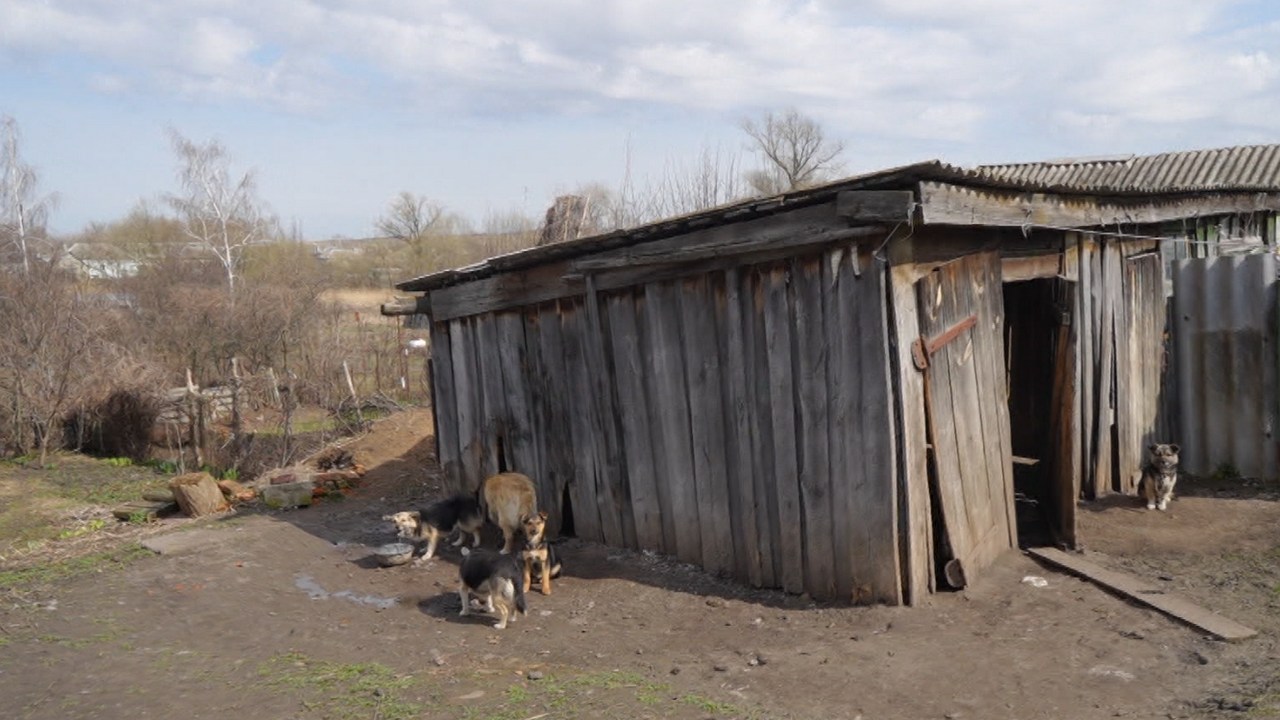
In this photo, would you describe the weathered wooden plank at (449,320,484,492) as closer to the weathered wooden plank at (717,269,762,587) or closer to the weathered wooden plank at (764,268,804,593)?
the weathered wooden plank at (717,269,762,587)

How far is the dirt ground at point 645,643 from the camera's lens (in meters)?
5.41

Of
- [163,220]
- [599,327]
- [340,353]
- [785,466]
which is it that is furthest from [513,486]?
[163,220]

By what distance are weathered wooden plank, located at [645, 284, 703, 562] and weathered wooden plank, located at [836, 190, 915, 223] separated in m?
1.95

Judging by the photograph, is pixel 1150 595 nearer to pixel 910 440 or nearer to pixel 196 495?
pixel 910 440

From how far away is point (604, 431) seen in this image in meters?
8.67

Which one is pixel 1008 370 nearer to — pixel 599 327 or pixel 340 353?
pixel 599 327

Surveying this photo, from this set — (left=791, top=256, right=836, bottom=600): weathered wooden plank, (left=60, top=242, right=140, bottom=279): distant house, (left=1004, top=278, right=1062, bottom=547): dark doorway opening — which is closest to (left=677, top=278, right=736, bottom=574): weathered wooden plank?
(left=791, top=256, right=836, bottom=600): weathered wooden plank

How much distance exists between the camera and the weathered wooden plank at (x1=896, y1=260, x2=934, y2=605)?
6.40 m

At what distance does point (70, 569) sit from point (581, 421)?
5.25 meters

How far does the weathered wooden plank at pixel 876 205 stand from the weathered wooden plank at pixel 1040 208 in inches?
4.6

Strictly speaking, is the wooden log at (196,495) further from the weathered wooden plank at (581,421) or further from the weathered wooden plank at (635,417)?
the weathered wooden plank at (635,417)

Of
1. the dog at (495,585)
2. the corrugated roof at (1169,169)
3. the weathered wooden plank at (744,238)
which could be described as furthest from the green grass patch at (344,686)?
the corrugated roof at (1169,169)

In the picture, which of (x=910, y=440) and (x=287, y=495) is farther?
(x=287, y=495)

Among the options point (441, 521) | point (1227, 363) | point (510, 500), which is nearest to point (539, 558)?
point (510, 500)
